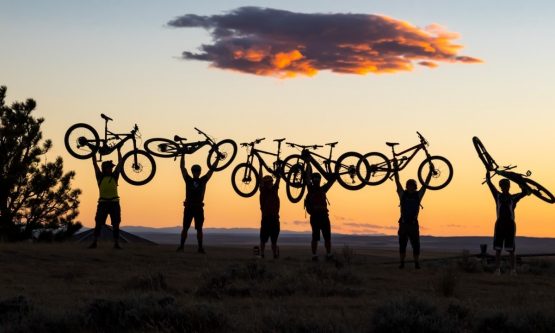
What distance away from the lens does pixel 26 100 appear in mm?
36062

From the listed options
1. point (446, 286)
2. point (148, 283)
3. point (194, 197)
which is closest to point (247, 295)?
point (148, 283)

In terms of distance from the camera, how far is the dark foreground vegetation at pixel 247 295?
542 inches

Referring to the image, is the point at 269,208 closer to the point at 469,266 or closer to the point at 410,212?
the point at 410,212

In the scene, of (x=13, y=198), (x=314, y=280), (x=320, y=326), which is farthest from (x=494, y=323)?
(x=13, y=198)

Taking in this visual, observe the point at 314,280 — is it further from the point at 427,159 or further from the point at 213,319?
the point at 427,159

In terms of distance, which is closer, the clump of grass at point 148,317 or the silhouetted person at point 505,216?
the clump of grass at point 148,317

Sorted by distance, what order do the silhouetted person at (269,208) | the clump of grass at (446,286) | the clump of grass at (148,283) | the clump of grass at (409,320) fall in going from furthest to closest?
the silhouetted person at (269,208)
the clump of grass at (446,286)
the clump of grass at (148,283)
the clump of grass at (409,320)

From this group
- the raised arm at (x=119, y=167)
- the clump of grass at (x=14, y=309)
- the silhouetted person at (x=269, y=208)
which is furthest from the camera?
the raised arm at (x=119, y=167)

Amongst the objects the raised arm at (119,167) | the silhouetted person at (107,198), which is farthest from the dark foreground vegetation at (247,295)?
the raised arm at (119,167)

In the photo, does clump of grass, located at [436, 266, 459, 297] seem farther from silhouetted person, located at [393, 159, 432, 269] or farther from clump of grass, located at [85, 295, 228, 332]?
clump of grass, located at [85, 295, 228, 332]

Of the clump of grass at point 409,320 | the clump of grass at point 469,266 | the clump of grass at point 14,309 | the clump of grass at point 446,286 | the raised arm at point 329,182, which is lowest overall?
the clump of grass at point 14,309

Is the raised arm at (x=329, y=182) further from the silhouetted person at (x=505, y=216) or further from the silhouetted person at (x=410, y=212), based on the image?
the silhouetted person at (x=505, y=216)

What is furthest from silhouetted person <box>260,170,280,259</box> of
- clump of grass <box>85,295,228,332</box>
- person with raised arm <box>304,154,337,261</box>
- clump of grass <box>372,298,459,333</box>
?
clump of grass <box>372,298,459,333</box>

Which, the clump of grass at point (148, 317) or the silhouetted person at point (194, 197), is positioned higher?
the silhouetted person at point (194, 197)
